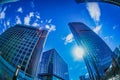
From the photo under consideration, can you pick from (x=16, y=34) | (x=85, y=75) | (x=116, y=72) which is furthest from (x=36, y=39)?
(x=116, y=72)

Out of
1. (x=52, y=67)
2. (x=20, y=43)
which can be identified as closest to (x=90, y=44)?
(x=52, y=67)

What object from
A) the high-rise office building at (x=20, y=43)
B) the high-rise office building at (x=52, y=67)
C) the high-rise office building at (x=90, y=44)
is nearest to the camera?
the high-rise office building at (x=20, y=43)

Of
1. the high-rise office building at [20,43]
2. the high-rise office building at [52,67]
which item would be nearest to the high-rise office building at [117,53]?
the high-rise office building at [52,67]

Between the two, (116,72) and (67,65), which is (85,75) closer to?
(67,65)

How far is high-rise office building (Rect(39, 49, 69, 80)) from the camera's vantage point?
28.8 ft

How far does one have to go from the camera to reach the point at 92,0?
7.68 metres

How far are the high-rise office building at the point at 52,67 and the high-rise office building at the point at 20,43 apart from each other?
1.80 ft

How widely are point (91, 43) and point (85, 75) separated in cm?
190

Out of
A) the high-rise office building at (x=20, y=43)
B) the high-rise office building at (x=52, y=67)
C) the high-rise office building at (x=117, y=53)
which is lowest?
the high-rise office building at (x=52, y=67)

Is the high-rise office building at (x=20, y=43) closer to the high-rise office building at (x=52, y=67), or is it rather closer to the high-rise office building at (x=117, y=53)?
the high-rise office building at (x=52, y=67)

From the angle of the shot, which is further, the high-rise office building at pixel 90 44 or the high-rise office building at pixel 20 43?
the high-rise office building at pixel 90 44

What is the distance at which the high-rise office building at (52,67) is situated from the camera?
28.8ft

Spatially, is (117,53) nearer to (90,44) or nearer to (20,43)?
(90,44)

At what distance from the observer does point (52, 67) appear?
9.80m
